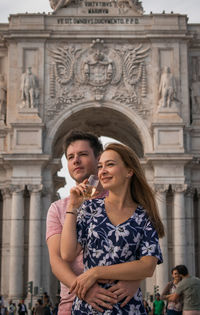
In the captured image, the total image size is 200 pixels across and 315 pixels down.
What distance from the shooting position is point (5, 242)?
91.8 ft

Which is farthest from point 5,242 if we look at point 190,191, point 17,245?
point 190,191

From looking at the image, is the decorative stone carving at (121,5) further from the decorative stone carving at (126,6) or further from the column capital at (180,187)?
the column capital at (180,187)

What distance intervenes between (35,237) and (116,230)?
23307mm

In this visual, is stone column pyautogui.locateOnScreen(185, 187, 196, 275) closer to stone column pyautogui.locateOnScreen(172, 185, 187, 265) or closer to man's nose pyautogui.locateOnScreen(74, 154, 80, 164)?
stone column pyautogui.locateOnScreen(172, 185, 187, 265)

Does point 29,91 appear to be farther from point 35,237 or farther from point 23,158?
point 35,237

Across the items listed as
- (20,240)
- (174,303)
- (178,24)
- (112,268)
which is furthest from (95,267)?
(178,24)

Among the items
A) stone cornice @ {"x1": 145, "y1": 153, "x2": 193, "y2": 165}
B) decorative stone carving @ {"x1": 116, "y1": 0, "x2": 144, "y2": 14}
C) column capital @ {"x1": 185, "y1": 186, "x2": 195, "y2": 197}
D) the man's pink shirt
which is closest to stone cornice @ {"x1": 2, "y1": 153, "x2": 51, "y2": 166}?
stone cornice @ {"x1": 145, "y1": 153, "x2": 193, "y2": 165}

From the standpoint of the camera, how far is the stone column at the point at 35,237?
26625 mm

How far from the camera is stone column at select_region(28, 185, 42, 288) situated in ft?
87.4

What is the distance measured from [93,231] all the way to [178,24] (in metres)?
27.6

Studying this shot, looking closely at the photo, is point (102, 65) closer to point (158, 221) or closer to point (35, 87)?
point (35, 87)

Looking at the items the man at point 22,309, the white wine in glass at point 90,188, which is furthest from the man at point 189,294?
the man at point 22,309

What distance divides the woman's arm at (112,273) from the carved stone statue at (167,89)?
25.6 metres

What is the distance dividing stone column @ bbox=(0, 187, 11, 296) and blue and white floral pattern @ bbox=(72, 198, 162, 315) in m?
24.3
